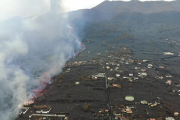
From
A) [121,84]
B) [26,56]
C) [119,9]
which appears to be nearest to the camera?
[121,84]

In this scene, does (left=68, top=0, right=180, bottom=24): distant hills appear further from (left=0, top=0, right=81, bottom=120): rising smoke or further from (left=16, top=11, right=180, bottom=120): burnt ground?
(left=16, top=11, right=180, bottom=120): burnt ground

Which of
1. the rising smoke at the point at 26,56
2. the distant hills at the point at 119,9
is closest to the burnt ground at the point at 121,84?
the rising smoke at the point at 26,56

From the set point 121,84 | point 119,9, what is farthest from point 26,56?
point 119,9

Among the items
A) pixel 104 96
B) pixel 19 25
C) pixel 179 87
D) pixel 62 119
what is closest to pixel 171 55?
pixel 179 87

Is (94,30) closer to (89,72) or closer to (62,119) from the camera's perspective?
(89,72)

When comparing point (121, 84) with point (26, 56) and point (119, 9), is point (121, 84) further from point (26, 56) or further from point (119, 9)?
point (119, 9)

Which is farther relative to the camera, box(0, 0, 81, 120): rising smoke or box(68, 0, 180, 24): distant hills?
box(68, 0, 180, 24): distant hills

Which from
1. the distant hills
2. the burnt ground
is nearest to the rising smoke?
the burnt ground

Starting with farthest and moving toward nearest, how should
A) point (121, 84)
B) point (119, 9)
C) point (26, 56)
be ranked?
point (119, 9)
point (26, 56)
point (121, 84)
